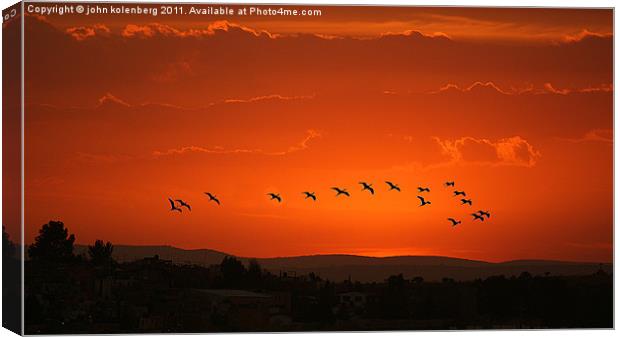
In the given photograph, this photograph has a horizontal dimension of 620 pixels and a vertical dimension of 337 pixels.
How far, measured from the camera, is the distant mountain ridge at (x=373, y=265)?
53.0 ft

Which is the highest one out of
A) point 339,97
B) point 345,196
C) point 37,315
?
point 339,97

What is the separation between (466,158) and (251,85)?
2374 mm

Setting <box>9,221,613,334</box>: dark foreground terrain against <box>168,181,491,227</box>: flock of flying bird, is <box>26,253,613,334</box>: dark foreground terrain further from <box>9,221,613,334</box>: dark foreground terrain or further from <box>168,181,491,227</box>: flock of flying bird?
<box>168,181,491,227</box>: flock of flying bird

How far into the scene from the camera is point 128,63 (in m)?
16.1

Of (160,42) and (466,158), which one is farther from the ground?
(160,42)

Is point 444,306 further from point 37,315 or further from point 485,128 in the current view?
point 37,315

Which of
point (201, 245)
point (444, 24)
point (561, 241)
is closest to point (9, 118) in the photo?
point (201, 245)

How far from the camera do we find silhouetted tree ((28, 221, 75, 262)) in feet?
52.0

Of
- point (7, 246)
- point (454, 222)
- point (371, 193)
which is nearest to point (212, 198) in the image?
point (371, 193)

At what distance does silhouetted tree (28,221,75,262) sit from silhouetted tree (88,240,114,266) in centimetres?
24

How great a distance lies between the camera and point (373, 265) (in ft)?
54.0

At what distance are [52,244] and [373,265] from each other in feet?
10.8

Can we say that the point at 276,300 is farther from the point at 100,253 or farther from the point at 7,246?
the point at 7,246

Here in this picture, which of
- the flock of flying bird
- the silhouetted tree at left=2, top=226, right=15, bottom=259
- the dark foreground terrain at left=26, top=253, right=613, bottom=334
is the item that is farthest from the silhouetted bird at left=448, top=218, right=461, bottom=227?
the silhouetted tree at left=2, top=226, right=15, bottom=259
